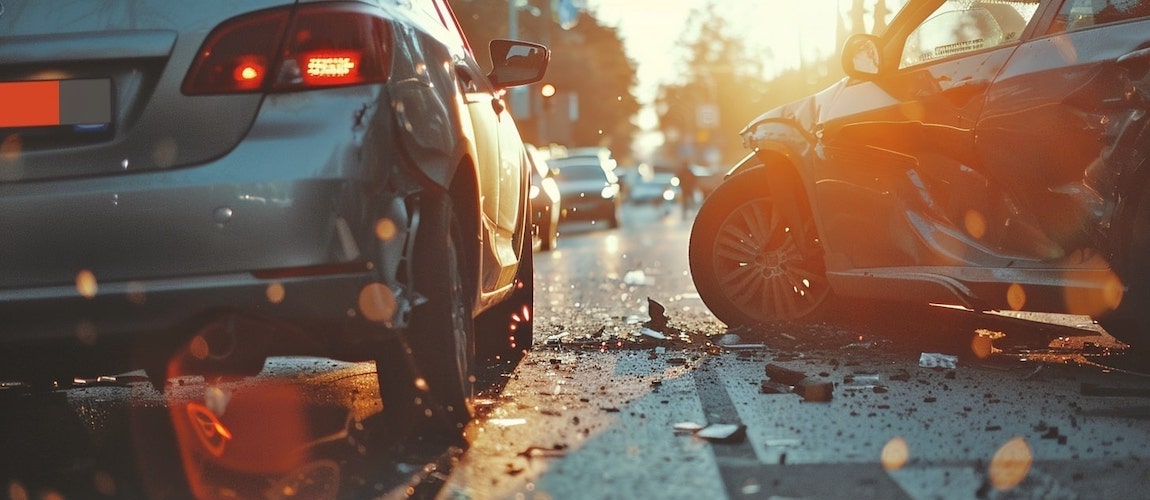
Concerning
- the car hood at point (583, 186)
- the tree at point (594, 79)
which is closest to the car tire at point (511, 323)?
the car hood at point (583, 186)

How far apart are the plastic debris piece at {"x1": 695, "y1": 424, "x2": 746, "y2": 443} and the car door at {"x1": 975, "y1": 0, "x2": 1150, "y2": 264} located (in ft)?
6.00

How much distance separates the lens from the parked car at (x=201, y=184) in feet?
12.8

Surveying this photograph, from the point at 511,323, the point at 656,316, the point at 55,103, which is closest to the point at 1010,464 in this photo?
the point at 55,103

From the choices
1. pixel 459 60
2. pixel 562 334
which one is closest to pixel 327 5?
pixel 459 60

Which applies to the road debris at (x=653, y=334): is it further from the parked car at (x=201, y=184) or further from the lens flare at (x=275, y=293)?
the lens flare at (x=275, y=293)

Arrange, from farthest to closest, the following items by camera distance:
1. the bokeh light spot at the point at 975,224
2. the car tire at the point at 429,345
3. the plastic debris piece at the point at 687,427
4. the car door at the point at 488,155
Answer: the bokeh light spot at the point at 975,224 < the car door at the point at 488,155 < the plastic debris piece at the point at 687,427 < the car tire at the point at 429,345

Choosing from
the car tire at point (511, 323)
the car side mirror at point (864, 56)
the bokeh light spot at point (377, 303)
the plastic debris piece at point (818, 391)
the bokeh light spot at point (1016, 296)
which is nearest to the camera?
the bokeh light spot at point (377, 303)

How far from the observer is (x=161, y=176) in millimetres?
3938

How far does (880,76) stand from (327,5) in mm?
3372

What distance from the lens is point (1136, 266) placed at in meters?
5.67

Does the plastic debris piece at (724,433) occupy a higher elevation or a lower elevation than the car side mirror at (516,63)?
lower

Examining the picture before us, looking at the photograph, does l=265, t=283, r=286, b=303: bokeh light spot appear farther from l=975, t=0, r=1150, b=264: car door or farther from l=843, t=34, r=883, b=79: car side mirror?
l=843, t=34, r=883, b=79: car side mirror

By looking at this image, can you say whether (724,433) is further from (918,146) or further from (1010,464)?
(918,146)

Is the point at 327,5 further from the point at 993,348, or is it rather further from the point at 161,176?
the point at 993,348
